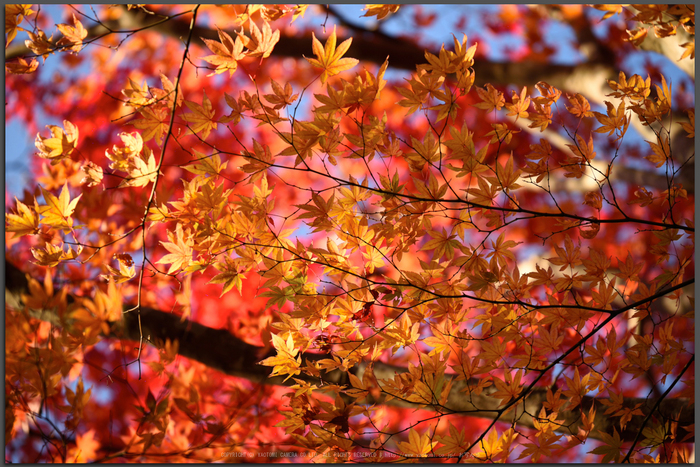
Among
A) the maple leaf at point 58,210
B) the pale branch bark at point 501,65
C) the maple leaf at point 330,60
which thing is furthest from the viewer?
the pale branch bark at point 501,65

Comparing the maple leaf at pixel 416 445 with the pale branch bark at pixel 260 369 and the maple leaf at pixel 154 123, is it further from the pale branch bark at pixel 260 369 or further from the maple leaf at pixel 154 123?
the maple leaf at pixel 154 123

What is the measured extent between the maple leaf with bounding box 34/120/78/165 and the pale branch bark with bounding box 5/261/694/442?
527 millimetres

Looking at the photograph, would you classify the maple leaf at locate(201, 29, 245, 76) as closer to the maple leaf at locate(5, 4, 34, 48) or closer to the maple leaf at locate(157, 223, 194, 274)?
the maple leaf at locate(157, 223, 194, 274)

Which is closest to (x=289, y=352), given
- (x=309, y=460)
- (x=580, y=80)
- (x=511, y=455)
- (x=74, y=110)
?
(x=309, y=460)

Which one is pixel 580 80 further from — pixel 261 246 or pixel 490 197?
pixel 261 246

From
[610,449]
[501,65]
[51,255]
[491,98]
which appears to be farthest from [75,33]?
[610,449]

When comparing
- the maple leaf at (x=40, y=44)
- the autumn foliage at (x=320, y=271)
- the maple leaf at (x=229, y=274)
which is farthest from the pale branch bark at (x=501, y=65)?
the maple leaf at (x=229, y=274)

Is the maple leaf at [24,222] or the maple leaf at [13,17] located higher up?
the maple leaf at [13,17]

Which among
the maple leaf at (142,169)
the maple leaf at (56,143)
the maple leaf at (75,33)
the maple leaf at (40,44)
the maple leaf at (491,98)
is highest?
the maple leaf at (75,33)

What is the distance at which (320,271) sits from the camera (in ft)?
3.73

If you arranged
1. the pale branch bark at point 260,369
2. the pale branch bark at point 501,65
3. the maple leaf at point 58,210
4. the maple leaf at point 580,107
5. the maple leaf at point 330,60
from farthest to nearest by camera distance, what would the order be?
1. the pale branch bark at point 501,65
2. the pale branch bark at point 260,369
3. the maple leaf at point 580,107
4. the maple leaf at point 58,210
5. the maple leaf at point 330,60

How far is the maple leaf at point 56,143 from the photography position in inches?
34.3

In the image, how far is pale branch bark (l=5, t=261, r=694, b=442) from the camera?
120cm

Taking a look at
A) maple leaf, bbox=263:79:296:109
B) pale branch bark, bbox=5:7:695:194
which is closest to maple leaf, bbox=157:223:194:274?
maple leaf, bbox=263:79:296:109
